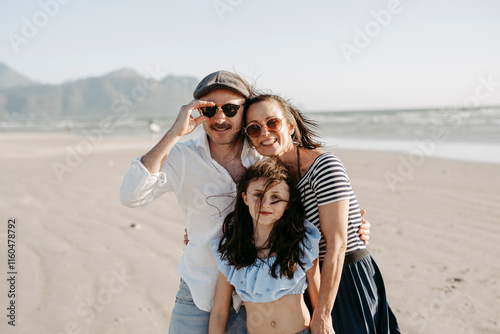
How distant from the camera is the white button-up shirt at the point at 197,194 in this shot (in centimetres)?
218

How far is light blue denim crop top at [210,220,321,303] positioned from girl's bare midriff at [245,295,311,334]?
54mm

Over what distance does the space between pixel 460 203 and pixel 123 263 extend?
5800 mm

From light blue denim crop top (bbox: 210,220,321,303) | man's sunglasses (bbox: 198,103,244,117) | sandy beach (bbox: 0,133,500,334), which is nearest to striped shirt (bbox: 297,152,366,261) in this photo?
light blue denim crop top (bbox: 210,220,321,303)

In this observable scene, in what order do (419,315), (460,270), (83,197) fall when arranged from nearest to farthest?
(419,315), (460,270), (83,197)

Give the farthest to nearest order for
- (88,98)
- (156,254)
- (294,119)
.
A: (88,98) → (156,254) → (294,119)

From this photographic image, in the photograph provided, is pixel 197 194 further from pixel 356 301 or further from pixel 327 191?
pixel 356 301

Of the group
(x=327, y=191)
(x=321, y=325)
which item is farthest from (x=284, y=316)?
(x=327, y=191)

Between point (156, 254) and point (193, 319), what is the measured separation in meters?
2.95

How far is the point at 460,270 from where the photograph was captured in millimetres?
4363

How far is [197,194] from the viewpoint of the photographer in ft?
7.54

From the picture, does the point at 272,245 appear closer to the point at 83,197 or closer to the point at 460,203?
the point at 460,203

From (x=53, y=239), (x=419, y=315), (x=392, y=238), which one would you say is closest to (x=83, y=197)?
(x=53, y=239)

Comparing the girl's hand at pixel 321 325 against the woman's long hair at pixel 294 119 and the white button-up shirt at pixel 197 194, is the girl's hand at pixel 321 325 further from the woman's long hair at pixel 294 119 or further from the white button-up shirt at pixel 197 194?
the woman's long hair at pixel 294 119

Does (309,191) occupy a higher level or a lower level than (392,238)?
higher
